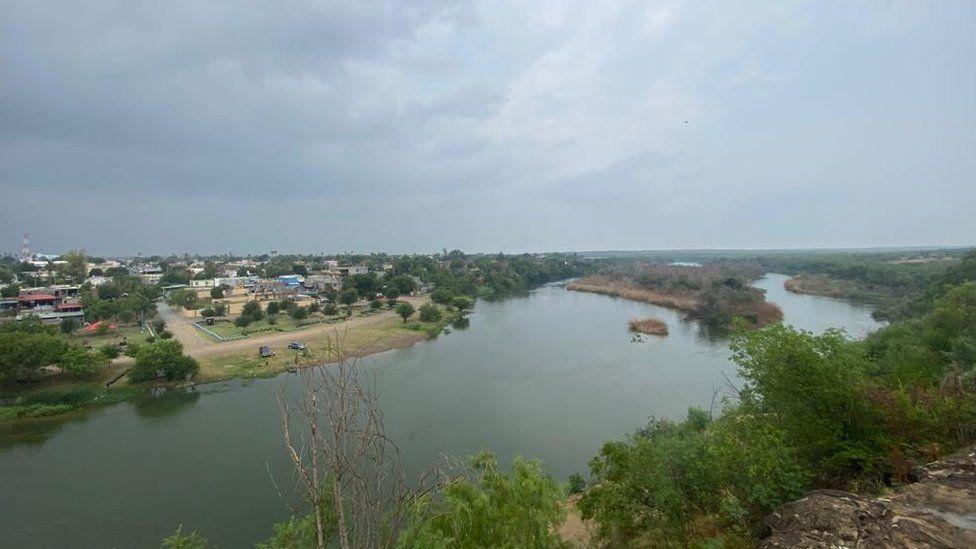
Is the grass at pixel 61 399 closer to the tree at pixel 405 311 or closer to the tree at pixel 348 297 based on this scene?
the tree at pixel 405 311

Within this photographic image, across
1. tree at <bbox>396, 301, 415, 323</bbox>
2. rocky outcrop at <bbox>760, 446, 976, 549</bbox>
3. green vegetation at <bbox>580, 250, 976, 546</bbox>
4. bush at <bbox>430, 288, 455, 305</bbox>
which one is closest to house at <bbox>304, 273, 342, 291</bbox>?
bush at <bbox>430, 288, 455, 305</bbox>

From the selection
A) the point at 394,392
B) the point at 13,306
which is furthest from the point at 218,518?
the point at 13,306

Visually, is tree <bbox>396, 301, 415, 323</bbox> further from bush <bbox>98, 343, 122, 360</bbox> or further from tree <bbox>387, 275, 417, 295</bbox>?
bush <bbox>98, 343, 122, 360</bbox>

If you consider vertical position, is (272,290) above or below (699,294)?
above

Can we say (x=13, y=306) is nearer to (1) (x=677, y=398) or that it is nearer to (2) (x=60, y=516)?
(2) (x=60, y=516)

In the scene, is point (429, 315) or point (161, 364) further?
point (429, 315)

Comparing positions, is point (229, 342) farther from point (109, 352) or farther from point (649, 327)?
point (649, 327)

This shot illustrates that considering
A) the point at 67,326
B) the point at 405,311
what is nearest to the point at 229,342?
the point at 67,326
